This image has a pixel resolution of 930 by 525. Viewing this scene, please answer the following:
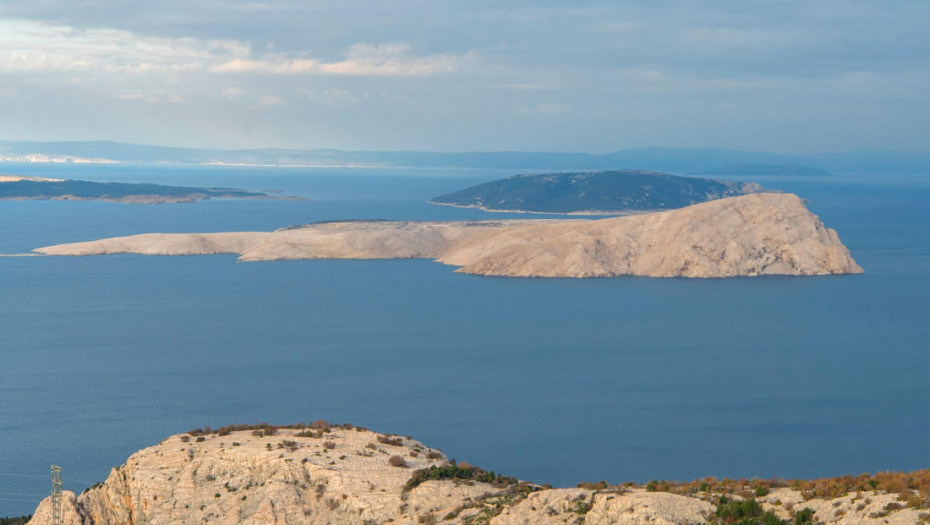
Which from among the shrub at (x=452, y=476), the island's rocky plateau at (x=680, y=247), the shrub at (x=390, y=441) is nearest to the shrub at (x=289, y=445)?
the shrub at (x=390, y=441)

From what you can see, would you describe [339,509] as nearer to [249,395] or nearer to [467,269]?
[249,395]

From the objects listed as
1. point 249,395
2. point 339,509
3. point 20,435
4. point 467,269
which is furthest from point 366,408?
point 467,269

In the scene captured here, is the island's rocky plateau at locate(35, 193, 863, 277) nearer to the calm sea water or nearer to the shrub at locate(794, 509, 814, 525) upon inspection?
the calm sea water

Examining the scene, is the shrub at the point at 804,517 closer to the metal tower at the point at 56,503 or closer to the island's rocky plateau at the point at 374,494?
the island's rocky plateau at the point at 374,494

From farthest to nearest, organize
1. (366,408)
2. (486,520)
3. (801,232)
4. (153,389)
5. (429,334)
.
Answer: (801,232) → (429,334) → (153,389) → (366,408) → (486,520)

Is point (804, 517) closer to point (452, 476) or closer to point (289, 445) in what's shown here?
point (452, 476)
